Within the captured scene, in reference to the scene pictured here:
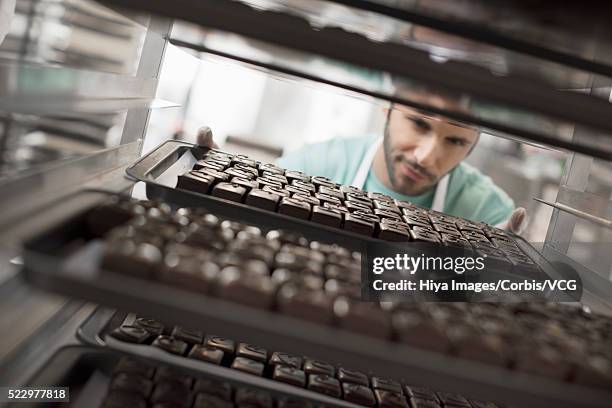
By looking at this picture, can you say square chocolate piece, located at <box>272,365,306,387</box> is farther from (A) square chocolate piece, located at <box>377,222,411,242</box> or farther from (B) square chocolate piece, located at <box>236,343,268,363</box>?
(A) square chocolate piece, located at <box>377,222,411,242</box>

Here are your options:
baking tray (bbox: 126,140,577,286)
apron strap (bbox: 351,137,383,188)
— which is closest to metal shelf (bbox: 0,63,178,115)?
baking tray (bbox: 126,140,577,286)

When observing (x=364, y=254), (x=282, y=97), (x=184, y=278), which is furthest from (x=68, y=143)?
(x=184, y=278)

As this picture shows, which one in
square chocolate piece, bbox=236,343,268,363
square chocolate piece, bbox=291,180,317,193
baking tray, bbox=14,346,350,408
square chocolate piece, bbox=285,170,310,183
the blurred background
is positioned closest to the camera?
baking tray, bbox=14,346,350,408

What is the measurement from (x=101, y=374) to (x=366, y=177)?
7.34 ft

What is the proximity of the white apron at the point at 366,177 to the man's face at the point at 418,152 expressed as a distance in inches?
3.1

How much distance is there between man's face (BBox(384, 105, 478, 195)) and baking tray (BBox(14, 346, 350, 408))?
1.98 m

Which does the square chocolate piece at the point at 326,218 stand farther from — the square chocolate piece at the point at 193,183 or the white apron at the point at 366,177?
the white apron at the point at 366,177

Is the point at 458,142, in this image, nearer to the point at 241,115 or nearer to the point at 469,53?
the point at 241,115

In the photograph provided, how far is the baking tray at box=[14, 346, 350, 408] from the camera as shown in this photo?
1.36 meters

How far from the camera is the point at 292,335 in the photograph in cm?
95

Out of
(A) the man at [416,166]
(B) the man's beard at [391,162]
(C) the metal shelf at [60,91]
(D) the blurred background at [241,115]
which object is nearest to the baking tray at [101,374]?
(C) the metal shelf at [60,91]

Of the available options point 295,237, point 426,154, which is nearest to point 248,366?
point 295,237

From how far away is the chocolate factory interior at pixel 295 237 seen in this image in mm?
950

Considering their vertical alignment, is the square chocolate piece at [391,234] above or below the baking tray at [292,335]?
above
